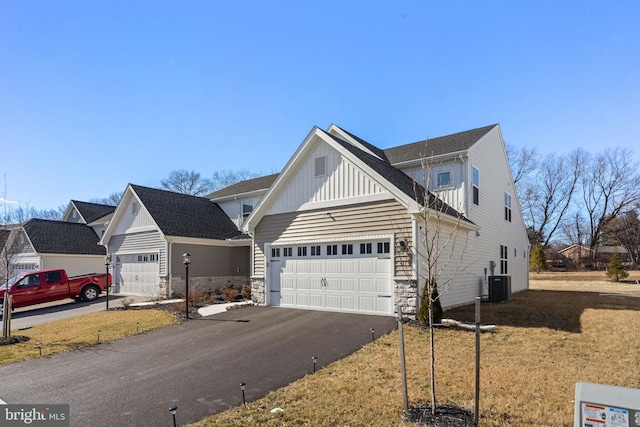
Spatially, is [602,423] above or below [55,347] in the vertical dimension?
above

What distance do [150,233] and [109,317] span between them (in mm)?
6518

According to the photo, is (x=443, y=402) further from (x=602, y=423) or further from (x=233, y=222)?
(x=233, y=222)

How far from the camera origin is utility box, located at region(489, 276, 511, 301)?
15242 mm

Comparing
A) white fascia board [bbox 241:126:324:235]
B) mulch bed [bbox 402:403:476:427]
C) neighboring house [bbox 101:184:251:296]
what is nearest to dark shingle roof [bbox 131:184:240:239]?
neighboring house [bbox 101:184:251:296]

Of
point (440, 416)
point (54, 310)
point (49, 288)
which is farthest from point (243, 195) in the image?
point (440, 416)

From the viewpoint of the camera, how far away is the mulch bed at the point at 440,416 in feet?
14.8

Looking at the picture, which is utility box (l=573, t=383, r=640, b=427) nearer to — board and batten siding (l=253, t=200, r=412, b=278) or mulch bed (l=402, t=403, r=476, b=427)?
mulch bed (l=402, t=403, r=476, b=427)

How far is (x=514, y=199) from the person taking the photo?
2116 centimetres

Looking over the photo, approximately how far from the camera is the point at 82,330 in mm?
11625

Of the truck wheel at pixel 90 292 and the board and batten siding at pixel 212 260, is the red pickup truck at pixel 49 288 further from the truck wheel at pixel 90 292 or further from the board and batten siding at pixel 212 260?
the board and batten siding at pixel 212 260

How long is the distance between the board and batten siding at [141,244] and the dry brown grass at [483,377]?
13363 mm

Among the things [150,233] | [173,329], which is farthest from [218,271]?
[173,329]

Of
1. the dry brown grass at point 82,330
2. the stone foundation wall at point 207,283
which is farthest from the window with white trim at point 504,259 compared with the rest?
the dry brown grass at point 82,330

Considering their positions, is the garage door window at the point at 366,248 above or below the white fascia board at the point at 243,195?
below
